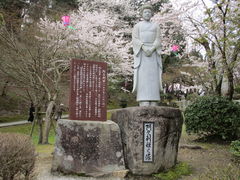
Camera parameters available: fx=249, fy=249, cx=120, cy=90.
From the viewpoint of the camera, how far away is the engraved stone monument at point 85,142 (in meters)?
5.19

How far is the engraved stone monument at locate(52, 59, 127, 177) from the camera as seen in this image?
17.0ft

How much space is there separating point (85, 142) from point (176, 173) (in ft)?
6.67

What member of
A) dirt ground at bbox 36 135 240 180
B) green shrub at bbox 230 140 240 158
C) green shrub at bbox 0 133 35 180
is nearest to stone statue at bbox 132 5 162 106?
dirt ground at bbox 36 135 240 180

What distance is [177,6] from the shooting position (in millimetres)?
13125

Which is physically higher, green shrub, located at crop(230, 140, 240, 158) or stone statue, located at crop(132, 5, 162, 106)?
stone statue, located at crop(132, 5, 162, 106)

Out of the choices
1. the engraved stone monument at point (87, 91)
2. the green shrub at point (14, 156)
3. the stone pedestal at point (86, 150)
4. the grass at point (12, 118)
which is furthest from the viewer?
the grass at point (12, 118)

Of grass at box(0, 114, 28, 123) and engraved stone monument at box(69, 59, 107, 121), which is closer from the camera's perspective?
engraved stone monument at box(69, 59, 107, 121)

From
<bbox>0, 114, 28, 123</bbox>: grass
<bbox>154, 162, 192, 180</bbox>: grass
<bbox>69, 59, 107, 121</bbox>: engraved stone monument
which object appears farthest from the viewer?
<bbox>0, 114, 28, 123</bbox>: grass

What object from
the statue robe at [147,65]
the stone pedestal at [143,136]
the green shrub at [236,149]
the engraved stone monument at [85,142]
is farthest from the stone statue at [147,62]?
the green shrub at [236,149]

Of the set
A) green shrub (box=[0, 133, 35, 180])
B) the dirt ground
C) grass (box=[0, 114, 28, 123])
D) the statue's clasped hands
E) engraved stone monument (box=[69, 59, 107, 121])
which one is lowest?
the dirt ground

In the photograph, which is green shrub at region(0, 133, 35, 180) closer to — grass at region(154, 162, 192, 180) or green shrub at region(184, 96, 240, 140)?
grass at region(154, 162, 192, 180)

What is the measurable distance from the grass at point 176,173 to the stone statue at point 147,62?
149 cm

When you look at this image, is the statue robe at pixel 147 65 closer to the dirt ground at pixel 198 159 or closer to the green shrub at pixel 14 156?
the dirt ground at pixel 198 159

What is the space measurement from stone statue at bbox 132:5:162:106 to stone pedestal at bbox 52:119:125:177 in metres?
1.16
